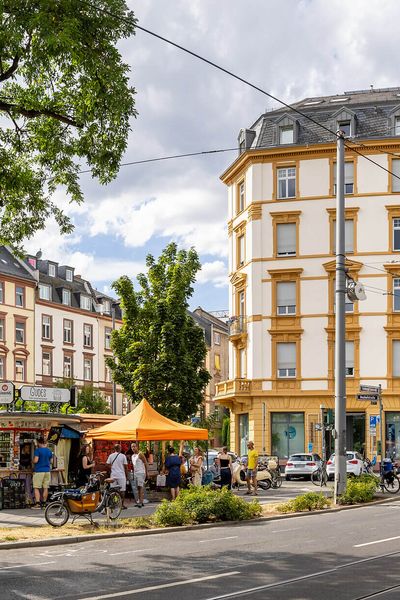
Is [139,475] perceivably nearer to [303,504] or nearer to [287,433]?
[303,504]

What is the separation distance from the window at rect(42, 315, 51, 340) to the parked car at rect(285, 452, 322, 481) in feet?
125

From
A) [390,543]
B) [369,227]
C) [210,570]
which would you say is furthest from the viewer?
[369,227]

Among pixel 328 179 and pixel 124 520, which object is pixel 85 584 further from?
pixel 328 179

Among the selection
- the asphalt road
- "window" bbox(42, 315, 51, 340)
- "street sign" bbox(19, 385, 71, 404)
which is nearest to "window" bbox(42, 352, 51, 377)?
"window" bbox(42, 315, 51, 340)

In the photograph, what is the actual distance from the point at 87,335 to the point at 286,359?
117 feet

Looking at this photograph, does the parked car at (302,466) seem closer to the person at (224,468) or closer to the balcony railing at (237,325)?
the balcony railing at (237,325)

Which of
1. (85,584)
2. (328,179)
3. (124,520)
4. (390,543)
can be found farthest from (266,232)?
(85,584)

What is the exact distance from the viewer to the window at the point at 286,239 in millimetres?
54062

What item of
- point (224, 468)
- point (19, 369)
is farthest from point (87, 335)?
point (224, 468)

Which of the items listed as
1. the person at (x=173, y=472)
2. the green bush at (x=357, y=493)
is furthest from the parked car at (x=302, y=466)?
the person at (x=173, y=472)

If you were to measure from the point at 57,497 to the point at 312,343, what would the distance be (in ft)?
109

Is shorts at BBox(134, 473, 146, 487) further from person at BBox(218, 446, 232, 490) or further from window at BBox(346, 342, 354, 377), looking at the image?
window at BBox(346, 342, 354, 377)

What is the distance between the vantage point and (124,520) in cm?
2106

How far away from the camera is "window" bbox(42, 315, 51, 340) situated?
260 ft
